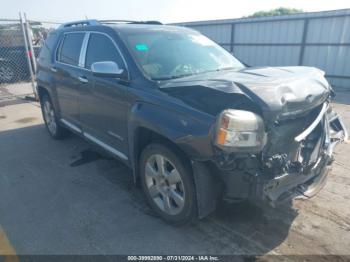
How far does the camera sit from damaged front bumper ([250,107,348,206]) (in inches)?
93.7

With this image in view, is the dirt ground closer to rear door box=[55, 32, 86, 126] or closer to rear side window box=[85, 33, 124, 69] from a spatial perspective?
rear door box=[55, 32, 86, 126]

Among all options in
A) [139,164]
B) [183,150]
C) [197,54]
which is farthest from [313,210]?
[197,54]

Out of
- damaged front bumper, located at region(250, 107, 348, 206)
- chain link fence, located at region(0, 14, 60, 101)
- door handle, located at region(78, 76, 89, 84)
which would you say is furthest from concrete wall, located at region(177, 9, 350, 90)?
door handle, located at region(78, 76, 89, 84)

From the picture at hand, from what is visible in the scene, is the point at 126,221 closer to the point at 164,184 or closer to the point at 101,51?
the point at 164,184

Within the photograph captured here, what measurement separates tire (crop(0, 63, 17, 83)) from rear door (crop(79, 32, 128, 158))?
9973 millimetres

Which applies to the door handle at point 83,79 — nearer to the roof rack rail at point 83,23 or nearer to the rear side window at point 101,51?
the rear side window at point 101,51

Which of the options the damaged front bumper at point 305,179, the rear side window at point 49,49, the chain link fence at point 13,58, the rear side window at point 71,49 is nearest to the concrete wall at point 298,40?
the chain link fence at point 13,58

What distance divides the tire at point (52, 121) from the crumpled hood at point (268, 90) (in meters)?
3.19

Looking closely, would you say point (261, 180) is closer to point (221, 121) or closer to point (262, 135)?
point (262, 135)

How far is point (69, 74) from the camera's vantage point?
4.39 metres

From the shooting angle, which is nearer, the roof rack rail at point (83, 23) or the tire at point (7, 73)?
the roof rack rail at point (83, 23)

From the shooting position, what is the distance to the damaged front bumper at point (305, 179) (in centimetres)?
238

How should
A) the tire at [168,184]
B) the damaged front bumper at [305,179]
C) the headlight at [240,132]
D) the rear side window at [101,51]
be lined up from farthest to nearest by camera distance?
1. the rear side window at [101,51]
2. the tire at [168,184]
3. the damaged front bumper at [305,179]
4. the headlight at [240,132]

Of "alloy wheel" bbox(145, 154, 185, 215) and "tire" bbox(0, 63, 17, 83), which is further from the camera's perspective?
"tire" bbox(0, 63, 17, 83)
